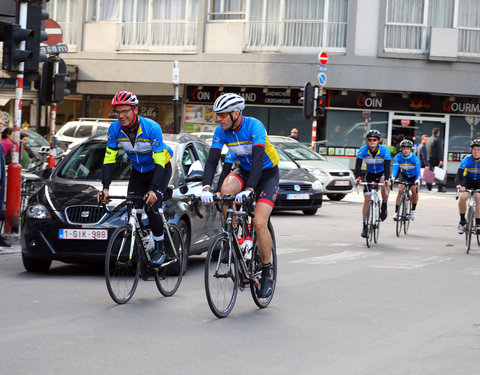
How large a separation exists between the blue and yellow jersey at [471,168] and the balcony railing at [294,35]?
19.9 meters

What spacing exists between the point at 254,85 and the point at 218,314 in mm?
27313

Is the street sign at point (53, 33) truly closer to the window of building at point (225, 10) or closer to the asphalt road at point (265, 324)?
the asphalt road at point (265, 324)

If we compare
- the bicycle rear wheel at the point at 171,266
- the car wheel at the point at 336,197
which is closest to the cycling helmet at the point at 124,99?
the bicycle rear wheel at the point at 171,266

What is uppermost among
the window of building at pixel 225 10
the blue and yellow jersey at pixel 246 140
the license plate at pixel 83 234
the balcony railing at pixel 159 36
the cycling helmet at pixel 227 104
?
the window of building at pixel 225 10

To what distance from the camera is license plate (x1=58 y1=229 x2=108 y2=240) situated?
10.1 meters

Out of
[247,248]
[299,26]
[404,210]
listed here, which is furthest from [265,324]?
[299,26]

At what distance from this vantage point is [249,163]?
8.75 metres

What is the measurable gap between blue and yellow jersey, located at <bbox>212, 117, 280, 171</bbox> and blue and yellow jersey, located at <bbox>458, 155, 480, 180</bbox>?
718cm

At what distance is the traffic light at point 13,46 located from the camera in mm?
13227

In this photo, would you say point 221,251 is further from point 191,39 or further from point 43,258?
point 191,39

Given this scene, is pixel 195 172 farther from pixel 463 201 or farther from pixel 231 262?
pixel 463 201

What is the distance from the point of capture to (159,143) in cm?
916

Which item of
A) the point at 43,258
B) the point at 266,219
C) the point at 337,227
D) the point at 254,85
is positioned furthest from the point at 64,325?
the point at 254,85

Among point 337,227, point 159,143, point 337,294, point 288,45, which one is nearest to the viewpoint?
point 159,143
